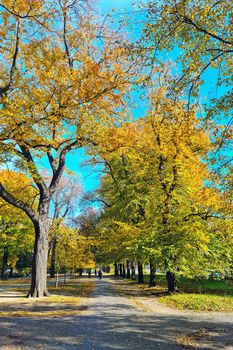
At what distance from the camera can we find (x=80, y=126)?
1381 cm

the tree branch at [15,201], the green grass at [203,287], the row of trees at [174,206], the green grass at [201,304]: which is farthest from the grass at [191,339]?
the tree branch at [15,201]

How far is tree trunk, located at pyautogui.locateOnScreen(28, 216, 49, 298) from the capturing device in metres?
15.2

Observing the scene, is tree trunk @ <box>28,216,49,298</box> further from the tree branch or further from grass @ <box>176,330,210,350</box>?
grass @ <box>176,330,210,350</box>

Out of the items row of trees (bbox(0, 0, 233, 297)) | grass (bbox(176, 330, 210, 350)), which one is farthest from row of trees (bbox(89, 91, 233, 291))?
grass (bbox(176, 330, 210, 350))

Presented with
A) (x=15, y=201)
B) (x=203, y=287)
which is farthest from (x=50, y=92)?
(x=203, y=287)

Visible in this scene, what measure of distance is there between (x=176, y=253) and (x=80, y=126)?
778 cm

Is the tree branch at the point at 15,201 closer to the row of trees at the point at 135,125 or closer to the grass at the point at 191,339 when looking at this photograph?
the row of trees at the point at 135,125

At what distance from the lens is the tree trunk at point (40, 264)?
49.8 ft

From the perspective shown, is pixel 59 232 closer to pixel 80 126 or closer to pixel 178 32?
pixel 80 126

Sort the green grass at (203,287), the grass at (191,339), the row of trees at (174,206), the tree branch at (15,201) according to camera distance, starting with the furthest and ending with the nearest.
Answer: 1. the green grass at (203,287)
2. the row of trees at (174,206)
3. the tree branch at (15,201)
4. the grass at (191,339)

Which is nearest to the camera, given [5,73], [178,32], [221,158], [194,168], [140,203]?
[178,32]

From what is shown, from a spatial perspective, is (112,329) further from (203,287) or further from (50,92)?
(203,287)

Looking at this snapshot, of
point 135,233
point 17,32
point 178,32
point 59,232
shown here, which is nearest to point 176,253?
point 135,233

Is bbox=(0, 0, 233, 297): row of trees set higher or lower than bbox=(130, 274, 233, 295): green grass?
higher
